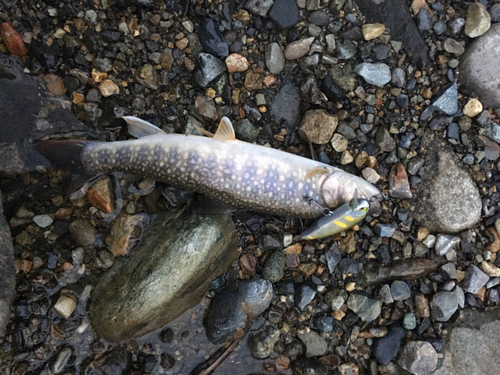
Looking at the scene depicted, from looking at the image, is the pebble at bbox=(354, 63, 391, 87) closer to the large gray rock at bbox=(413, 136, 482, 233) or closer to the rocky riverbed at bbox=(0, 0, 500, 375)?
the rocky riverbed at bbox=(0, 0, 500, 375)

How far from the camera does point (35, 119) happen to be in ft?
11.3

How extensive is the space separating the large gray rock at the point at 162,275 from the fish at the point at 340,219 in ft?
2.56

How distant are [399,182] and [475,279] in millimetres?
1214

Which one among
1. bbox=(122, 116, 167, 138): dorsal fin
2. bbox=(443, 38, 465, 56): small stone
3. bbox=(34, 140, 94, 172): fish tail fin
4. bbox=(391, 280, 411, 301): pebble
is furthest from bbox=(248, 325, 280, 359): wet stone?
bbox=(443, 38, 465, 56): small stone

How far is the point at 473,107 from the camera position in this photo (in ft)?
11.5

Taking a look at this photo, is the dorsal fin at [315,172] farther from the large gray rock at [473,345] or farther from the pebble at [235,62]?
the large gray rock at [473,345]

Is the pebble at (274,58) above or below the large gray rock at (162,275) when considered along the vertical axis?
above

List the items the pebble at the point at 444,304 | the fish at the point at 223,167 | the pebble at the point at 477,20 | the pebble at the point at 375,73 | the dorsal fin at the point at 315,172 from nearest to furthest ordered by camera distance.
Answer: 1. the fish at the point at 223,167
2. the dorsal fin at the point at 315,172
3. the pebble at the point at 477,20
4. the pebble at the point at 375,73
5. the pebble at the point at 444,304

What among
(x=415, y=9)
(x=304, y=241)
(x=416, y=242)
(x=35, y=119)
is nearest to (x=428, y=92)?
(x=415, y=9)

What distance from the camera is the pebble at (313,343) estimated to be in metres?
3.70

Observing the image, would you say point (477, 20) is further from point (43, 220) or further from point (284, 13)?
point (43, 220)

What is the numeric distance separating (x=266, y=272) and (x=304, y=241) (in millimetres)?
489

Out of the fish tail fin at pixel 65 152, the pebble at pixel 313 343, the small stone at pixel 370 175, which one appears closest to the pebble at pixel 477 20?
the small stone at pixel 370 175

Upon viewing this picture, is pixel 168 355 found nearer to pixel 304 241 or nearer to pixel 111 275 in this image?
pixel 111 275
